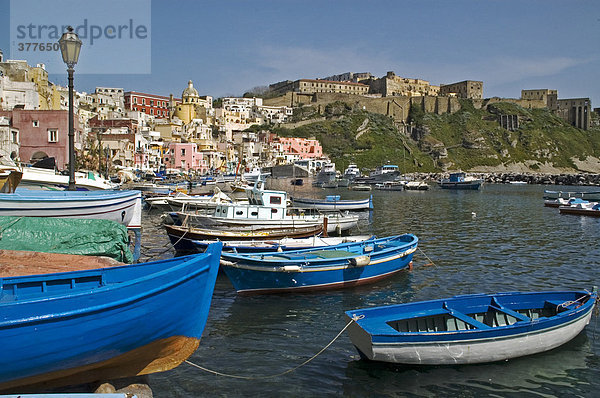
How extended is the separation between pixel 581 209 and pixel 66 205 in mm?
41106

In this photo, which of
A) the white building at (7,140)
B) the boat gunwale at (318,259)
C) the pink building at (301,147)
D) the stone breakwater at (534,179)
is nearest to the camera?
the boat gunwale at (318,259)

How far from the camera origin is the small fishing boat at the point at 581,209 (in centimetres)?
3928

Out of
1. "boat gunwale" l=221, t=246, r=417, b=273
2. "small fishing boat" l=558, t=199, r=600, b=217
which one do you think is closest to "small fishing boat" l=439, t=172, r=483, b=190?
"small fishing boat" l=558, t=199, r=600, b=217

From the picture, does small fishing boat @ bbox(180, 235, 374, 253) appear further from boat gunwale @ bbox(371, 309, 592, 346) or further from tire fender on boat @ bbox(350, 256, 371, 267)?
boat gunwale @ bbox(371, 309, 592, 346)

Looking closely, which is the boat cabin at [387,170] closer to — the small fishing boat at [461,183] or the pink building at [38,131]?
the small fishing boat at [461,183]

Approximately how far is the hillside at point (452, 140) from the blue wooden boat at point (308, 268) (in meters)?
98.6

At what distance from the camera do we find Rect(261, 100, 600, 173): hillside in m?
122

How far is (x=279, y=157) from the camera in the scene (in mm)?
110250

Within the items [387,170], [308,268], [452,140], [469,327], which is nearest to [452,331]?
[469,327]

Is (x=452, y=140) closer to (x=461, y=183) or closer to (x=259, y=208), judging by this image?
(x=461, y=183)

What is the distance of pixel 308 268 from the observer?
14.3 m

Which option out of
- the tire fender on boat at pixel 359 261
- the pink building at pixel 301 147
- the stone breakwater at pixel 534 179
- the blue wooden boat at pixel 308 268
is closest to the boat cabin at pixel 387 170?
the stone breakwater at pixel 534 179

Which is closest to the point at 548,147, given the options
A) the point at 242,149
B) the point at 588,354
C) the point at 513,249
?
the point at 242,149

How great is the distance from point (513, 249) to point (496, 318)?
49.3ft
